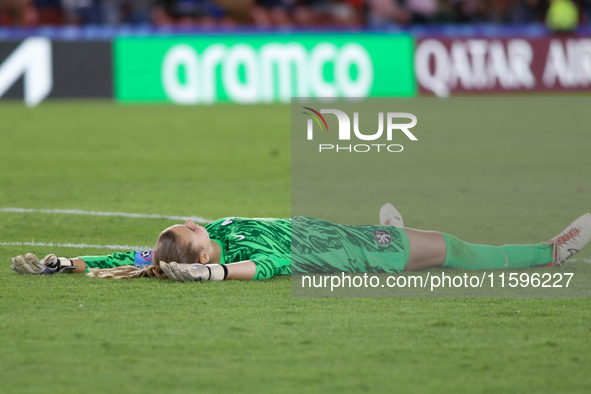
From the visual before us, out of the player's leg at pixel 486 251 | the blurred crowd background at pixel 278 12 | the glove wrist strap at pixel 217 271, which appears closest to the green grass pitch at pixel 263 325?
the glove wrist strap at pixel 217 271

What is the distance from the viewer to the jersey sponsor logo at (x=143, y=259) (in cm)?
616

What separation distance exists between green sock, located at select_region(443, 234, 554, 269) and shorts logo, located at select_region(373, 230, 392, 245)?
0.42 m

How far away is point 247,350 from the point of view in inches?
174

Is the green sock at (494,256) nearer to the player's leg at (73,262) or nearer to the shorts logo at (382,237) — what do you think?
the shorts logo at (382,237)

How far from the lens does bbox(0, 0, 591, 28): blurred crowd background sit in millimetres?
23688

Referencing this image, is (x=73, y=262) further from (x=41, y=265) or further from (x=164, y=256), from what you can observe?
(x=164, y=256)

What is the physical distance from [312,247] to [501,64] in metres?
18.6

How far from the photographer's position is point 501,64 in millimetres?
23359

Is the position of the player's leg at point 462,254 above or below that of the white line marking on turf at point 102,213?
below

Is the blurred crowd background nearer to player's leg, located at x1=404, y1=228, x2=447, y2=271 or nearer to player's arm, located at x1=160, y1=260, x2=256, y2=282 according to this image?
player's leg, located at x1=404, y1=228, x2=447, y2=271

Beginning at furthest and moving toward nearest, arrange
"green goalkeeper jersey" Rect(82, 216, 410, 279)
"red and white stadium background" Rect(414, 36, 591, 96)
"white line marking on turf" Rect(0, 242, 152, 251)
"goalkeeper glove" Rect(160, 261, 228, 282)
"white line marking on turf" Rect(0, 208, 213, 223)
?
"red and white stadium background" Rect(414, 36, 591, 96) → "white line marking on turf" Rect(0, 208, 213, 223) → "white line marking on turf" Rect(0, 242, 152, 251) → "green goalkeeper jersey" Rect(82, 216, 410, 279) → "goalkeeper glove" Rect(160, 261, 228, 282)

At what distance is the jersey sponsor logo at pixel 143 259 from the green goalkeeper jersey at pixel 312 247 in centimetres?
52

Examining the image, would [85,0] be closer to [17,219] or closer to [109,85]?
[109,85]

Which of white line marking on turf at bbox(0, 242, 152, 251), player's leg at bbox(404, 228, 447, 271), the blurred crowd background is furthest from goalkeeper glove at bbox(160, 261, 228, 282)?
the blurred crowd background
